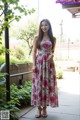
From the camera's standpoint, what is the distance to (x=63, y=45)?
1839 centimetres

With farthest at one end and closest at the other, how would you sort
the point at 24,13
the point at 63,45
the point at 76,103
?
the point at 63,45 < the point at 76,103 < the point at 24,13

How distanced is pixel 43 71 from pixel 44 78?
11cm

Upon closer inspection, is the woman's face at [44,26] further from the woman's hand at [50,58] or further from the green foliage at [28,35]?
the green foliage at [28,35]

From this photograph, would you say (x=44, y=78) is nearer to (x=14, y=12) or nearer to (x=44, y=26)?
(x=44, y=26)

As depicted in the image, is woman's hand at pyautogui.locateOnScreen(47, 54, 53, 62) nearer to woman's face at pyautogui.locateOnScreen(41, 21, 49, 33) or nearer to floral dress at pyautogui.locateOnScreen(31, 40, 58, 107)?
floral dress at pyautogui.locateOnScreen(31, 40, 58, 107)

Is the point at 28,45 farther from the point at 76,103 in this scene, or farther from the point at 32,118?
the point at 32,118

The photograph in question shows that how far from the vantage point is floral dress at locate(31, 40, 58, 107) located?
11.7ft

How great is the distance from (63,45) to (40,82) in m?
15.0

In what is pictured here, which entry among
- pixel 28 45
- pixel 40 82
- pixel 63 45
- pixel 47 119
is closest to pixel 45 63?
pixel 40 82

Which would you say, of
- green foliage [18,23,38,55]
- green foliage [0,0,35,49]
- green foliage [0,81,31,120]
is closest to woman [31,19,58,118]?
green foliage [0,81,31,120]

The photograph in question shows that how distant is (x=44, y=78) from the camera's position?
3551 mm

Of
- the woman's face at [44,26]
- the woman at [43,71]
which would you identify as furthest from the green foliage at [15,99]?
the woman's face at [44,26]

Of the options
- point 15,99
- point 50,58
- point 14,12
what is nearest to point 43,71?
point 50,58

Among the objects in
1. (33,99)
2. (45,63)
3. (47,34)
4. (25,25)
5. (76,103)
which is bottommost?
(76,103)
